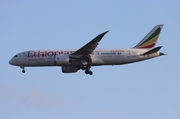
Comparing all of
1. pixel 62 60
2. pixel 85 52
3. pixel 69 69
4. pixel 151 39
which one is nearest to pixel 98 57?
pixel 85 52

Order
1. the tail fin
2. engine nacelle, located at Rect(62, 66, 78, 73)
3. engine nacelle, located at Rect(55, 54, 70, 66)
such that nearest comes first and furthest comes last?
engine nacelle, located at Rect(55, 54, 70, 66), the tail fin, engine nacelle, located at Rect(62, 66, 78, 73)

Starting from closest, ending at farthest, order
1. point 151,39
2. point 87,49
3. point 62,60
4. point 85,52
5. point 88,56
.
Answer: point 62,60 < point 87,49 < point 85,52 < point 88,56 < point 151,39

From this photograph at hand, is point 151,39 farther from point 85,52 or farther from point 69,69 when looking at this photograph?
point 69,69

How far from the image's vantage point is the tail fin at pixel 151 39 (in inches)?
2510

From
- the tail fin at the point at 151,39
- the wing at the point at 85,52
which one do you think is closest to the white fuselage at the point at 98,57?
the wing at the point at 85,52

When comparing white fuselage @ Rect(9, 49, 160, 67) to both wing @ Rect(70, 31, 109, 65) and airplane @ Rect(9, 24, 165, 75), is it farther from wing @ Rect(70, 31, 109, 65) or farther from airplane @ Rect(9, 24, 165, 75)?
wing @ Rect(70, 31, 109, 65)

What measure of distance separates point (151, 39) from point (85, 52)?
8.65m

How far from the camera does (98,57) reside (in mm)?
61469

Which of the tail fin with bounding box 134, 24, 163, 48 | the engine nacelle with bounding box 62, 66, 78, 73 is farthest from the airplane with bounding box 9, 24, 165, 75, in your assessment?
the engine nacelle with bounding box 62, 66, 78, 73

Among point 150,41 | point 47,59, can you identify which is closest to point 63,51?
point 47,59

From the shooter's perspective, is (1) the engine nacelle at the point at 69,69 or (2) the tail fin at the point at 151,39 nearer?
(2) the tail fin at the point at 151,39

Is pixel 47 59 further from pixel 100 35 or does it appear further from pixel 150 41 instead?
pixel 150 41

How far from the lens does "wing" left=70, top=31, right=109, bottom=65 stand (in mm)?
59938

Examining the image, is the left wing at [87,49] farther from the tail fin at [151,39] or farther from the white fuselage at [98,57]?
the tail fin at [151,39]
